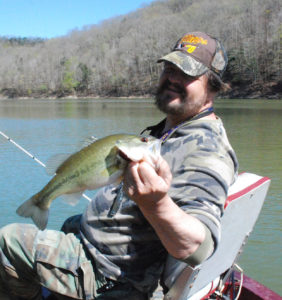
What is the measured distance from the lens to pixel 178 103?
3078mm

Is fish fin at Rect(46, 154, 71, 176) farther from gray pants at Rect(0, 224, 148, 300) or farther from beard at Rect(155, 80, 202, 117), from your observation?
beard at Rect(155, 80, 202, 117)

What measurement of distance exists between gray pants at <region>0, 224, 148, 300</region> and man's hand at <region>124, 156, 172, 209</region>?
3.38 feet

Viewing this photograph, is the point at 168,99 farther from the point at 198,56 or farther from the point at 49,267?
the point at 49,267

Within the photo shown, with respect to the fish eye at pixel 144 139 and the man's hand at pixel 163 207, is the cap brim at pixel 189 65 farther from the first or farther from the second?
the man's hand at pixel 163 207

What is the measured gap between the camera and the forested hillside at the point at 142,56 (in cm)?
7864

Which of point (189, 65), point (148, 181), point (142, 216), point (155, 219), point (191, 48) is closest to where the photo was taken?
point (148, 181)

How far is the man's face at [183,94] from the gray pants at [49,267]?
1.30m

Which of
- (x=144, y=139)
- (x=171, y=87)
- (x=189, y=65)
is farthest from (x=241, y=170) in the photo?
(x=144, y=139)

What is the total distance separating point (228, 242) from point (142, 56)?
116m

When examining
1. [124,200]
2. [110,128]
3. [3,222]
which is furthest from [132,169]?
[110,128]

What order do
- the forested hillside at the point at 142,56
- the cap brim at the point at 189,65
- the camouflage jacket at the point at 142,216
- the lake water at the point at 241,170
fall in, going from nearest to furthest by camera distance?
the camouflage jacket at the point at 142,216, the cap brim at the point at 189,65, the lake water at the point at 241,170, the forested hillside at the point at 142,56

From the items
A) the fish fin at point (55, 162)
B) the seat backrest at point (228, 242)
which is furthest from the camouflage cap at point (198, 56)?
the fish fin at point (55, 162)

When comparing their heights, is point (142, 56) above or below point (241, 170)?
above

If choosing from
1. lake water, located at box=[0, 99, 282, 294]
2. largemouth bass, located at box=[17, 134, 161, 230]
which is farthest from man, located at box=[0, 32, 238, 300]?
lake water, located at box=[0, 99, 282, 294]
